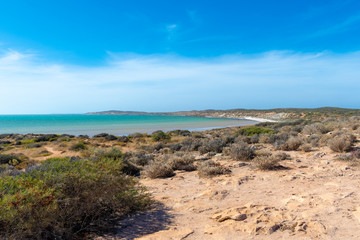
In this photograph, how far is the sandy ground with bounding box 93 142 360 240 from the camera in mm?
3229

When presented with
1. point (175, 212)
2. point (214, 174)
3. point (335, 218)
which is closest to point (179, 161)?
point (214, 174)

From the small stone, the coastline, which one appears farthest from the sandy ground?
the coastline

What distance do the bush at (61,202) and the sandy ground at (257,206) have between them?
43 cm

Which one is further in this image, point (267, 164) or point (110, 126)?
point (110, 126)

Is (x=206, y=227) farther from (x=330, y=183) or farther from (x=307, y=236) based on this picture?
(x=330, y=183)

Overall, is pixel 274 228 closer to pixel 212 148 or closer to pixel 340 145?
pixel 340 145

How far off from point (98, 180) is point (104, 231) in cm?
82

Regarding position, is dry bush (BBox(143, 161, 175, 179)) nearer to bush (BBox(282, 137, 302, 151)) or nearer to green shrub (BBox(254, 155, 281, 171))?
green shrub (BBox(254, 155, 281, 171))

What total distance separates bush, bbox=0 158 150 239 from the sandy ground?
0.43 m

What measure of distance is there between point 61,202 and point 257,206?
332cm

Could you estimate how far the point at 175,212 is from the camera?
429cm

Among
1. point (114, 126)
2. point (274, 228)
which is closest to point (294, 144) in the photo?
point (274, 228)

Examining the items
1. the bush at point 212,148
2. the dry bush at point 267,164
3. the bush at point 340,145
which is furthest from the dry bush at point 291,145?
the dry bush at point 267,164

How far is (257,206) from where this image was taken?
4.12 m
